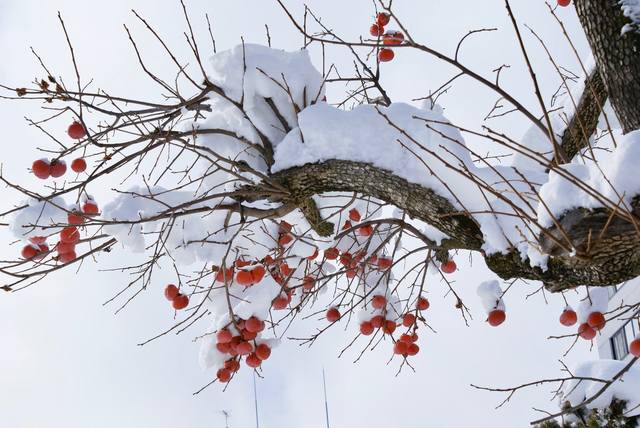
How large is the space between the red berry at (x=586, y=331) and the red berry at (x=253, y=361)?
187cm

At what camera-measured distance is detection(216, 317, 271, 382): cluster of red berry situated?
3521 millimetres

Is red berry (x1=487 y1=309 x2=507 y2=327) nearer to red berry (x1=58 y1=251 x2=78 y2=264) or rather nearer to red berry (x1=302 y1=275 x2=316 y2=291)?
red berry (x1=302 y1=275 x2=316 y2=291)

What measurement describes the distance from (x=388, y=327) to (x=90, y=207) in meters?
2.07

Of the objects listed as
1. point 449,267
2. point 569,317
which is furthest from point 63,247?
point 569,317

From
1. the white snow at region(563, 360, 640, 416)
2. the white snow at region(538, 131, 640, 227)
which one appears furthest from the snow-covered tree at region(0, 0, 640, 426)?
the white snow at region(563, 360, 640, 416)

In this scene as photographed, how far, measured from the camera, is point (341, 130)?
113 inches

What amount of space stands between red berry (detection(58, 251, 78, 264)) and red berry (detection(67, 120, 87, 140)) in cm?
67

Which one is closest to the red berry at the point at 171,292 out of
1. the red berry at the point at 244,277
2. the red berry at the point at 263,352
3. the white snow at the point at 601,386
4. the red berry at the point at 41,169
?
the red berry at the point at 244,277

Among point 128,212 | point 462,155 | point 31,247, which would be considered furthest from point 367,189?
point 31,247

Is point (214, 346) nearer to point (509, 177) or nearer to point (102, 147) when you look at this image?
point (102, 147)

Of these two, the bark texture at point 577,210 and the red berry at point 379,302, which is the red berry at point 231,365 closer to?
the red berry at point 379,302

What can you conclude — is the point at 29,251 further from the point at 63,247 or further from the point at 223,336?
the point at 223,336

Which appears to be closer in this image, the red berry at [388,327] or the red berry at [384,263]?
the red berry at [388,327]

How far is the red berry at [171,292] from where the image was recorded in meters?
3.74
